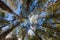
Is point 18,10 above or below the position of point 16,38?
above

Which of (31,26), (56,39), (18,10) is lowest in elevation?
(56,39)

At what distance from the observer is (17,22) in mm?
1450

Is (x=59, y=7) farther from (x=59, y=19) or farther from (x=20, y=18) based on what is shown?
(x=20, y=18)

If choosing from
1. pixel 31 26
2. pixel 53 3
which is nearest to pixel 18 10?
pixel 31 26

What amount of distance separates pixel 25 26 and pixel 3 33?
185 mm

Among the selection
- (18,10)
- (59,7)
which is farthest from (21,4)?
(59,7)

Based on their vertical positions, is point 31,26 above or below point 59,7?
below

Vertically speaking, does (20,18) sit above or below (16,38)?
above

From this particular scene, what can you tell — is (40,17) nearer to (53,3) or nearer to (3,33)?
(53,3)

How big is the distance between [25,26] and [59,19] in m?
0.29

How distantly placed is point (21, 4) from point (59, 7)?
0.31 meters

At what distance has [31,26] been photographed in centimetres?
145

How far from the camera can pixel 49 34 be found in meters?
1.45

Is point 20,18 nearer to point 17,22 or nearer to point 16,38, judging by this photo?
point 17,22
